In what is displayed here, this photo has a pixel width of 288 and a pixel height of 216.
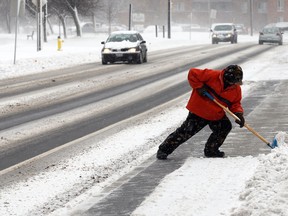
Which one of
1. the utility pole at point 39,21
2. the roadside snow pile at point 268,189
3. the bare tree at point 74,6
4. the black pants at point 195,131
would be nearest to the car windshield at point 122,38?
the utility pole at point 39,21

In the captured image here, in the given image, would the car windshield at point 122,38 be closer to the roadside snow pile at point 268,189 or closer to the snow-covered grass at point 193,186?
the snow-covered grass at point 193,186

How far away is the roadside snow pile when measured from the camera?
19.6ft

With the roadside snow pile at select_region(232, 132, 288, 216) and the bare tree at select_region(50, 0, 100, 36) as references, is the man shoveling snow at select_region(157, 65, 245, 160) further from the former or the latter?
the bare tree at select_region(50, 0, 100, 36)

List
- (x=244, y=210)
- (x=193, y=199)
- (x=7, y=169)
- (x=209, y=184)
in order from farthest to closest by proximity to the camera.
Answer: (x=7, y=169), (x=209, y=184), (x=193, y=199), (x=244, y=210)

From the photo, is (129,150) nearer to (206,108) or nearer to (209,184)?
(206,108)

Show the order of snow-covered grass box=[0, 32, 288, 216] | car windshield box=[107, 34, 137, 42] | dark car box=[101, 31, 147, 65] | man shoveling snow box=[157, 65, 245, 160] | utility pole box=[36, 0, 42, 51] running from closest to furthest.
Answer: snow-covered grass box=[0, 32, 288, 216] < man shoveling snow box=[157, 65, 245, 160] < dark car box=[101, 31, 147, 65] < car windshield box=[107, 34, 137, 42] < utility pole box=[36, 0, 42, 51]

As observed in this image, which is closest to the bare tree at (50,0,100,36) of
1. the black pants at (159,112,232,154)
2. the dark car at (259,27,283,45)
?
the dark car at (259,27,283,45)

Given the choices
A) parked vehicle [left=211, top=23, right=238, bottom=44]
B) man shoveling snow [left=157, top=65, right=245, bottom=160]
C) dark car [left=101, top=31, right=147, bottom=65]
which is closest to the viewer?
man shoveling snow [left=157, top=65, right=245, bottom=160]

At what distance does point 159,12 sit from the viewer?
5064 inches

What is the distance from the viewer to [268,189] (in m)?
6.55

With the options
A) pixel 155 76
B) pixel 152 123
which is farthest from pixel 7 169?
pixel 155 76

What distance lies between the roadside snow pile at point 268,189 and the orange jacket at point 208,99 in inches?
40.0

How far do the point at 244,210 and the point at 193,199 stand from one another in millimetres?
861

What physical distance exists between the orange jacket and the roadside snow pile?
1.02 meters
